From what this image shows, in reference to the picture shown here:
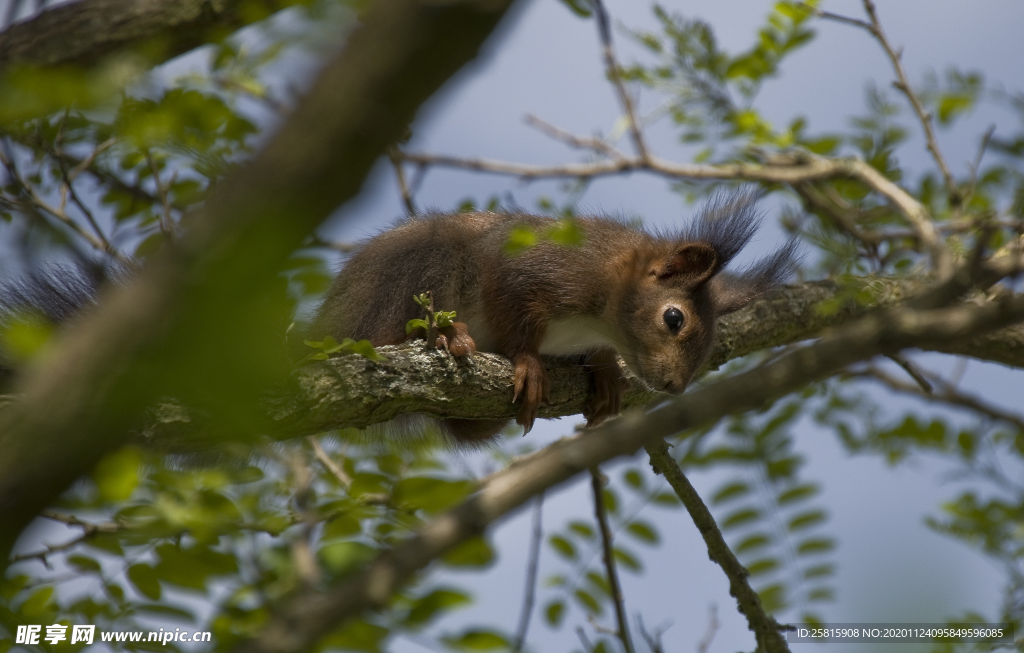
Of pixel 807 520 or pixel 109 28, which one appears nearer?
pixel 807 520

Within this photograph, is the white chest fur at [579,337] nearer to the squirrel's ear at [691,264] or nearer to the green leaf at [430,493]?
the squirrel's ear at [691,264]

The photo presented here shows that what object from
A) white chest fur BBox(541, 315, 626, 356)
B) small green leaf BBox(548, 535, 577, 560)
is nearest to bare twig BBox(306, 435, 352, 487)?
small green leaf BBox(548, 535, 577, 560)

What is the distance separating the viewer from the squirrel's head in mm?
4211

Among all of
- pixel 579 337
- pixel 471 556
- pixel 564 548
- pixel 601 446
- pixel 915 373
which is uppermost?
pixel 915 373

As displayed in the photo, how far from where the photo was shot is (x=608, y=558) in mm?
3184

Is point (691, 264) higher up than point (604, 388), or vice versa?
point (691, 264)

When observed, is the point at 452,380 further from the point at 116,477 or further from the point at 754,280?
the point at 754,280

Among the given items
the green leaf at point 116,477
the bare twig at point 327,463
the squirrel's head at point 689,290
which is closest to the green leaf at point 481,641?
the green leaf at point 116,477

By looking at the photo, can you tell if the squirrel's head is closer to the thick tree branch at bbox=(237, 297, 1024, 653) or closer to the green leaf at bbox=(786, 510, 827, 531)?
the green leaf at bbox=(786, 510, 827, 531)

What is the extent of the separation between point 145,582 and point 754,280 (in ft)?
12.1

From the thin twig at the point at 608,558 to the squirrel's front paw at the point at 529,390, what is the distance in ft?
1.16

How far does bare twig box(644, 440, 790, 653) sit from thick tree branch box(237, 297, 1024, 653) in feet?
6.39

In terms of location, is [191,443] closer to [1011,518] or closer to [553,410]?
[553,410]

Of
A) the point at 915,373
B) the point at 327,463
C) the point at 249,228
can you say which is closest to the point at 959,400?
the point at 915,373
